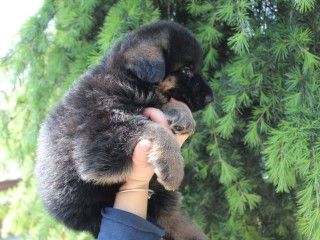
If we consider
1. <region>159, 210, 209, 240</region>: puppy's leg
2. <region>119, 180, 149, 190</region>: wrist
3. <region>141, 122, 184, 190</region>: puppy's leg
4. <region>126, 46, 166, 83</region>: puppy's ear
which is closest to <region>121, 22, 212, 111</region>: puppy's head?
<region>126, 46, 166, 83</region>: puppy's ear

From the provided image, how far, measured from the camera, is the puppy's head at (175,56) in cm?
209

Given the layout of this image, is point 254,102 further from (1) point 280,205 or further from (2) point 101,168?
(2) point 101,168

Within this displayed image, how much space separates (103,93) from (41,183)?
552 mm

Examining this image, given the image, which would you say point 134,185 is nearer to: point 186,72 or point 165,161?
point 165,161

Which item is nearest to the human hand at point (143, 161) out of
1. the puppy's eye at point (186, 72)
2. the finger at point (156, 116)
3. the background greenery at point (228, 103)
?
the finger at point (156, 116)

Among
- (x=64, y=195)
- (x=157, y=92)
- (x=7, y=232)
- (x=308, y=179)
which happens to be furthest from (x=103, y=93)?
(x=7, y=232)

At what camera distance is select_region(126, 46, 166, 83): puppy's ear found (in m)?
1.95

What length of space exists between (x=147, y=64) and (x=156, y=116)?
0.24 metres

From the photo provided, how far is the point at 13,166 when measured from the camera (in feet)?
11.9

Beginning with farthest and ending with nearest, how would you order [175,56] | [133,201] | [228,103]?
[228,103] < [175,56] < [133,201]

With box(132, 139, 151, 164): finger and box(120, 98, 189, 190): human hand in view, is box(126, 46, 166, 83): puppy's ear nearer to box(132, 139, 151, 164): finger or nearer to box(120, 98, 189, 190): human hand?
box(120, 98, 189, 190): human hand

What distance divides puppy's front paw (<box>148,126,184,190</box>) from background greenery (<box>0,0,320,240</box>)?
1.95 feet

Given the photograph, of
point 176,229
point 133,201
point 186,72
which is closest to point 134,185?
point 133,201

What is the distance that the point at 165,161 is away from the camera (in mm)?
1755
